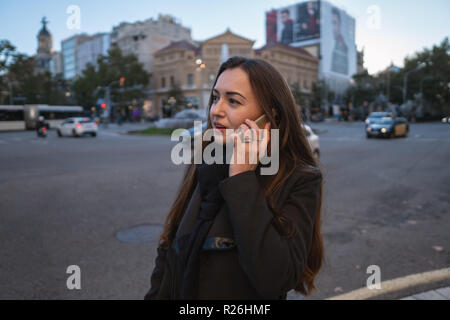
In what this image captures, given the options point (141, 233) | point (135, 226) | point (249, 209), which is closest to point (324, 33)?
point (135, 226)

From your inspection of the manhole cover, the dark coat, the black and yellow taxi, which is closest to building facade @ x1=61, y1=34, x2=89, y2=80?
the black and yellow taxi

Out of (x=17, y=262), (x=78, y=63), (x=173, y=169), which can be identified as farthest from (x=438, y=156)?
(x=78, y=63)

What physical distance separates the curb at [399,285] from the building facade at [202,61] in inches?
2086

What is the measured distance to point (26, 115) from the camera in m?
Result: 40.1

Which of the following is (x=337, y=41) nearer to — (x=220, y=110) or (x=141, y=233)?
(x=141, y=233)

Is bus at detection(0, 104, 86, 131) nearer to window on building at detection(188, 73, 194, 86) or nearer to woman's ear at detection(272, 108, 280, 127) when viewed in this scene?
window on building at detection(188, 73, 194, 86)

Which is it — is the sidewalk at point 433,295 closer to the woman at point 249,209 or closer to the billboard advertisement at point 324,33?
the woman at point 249,209

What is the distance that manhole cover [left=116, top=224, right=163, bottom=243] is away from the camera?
461 cm

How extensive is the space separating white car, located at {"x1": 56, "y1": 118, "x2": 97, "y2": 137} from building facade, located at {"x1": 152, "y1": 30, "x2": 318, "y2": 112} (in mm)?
29726

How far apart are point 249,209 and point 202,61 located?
2316 inches

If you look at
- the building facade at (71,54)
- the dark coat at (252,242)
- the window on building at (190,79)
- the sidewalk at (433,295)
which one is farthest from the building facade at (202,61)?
the dark coat at (252,242)
